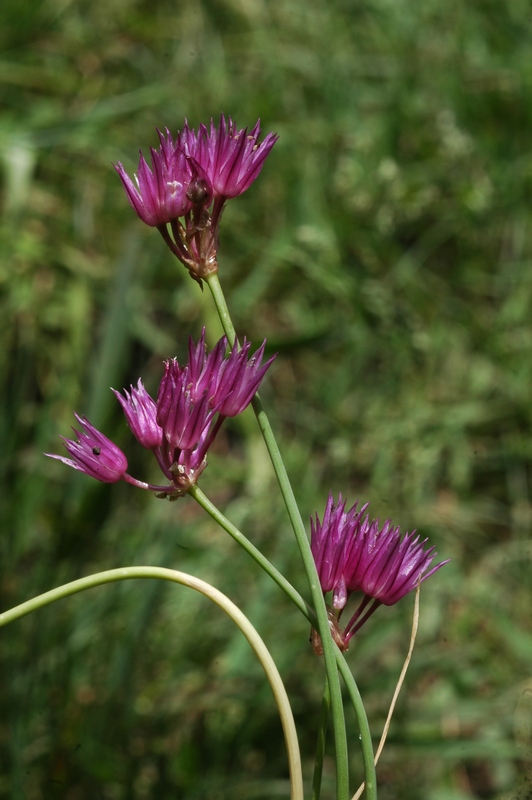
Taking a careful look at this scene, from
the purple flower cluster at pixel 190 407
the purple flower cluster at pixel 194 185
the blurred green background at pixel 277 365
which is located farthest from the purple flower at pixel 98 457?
the blurred green background at pixel 277 365

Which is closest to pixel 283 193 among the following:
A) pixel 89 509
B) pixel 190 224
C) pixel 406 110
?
pixel 406 110

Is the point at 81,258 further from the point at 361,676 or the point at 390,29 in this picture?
the point at 361,676

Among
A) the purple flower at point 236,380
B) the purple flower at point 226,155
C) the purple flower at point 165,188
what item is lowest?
the purple flower at point 236,380

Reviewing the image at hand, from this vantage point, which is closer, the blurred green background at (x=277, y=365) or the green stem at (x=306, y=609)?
the green stem at (x=306, y=609)

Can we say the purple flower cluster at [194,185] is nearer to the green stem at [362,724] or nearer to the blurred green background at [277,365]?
the green stem at [362,724]


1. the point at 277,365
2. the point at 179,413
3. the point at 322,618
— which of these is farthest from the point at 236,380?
the point at 277,365

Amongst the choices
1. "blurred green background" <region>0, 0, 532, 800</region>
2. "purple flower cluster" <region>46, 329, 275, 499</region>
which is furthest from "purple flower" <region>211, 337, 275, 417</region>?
"blurred green background" <region>0, 0, 532, 800</region>
